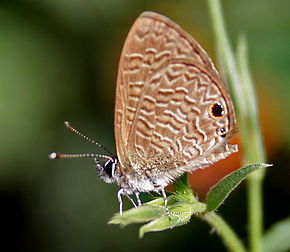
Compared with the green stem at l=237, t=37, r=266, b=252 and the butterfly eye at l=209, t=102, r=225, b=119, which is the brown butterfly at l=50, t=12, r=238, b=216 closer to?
the butterfly eye at l=209, t=102, r=225, b=119

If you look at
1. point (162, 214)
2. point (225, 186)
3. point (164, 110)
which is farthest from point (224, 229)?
point (164, 110)

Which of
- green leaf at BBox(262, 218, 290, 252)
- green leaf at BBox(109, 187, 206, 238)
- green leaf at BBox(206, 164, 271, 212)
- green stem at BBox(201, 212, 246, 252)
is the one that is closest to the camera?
green leaf at BBox(109, 187, 206, 238)

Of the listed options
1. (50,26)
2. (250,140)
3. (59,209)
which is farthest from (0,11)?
(250,140)

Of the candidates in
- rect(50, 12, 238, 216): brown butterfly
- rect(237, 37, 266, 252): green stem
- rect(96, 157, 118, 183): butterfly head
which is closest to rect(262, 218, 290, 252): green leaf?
rect(237, 37, 266, 252): green stem

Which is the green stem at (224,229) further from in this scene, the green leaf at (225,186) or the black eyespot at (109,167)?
the black eyespot at (109,167)

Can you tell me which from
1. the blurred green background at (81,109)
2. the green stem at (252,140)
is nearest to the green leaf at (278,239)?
the green stem at (252,140)

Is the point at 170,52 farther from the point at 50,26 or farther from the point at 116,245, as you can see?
the point at 50,26
